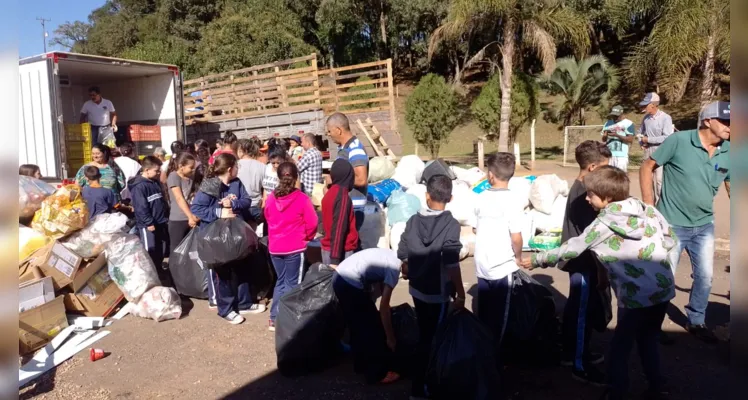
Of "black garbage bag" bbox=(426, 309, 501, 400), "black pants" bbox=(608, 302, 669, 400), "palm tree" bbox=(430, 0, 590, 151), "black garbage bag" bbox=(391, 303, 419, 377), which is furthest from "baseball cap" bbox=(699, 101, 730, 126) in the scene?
"palm tree" bbox=(430, 0, 590, 151)

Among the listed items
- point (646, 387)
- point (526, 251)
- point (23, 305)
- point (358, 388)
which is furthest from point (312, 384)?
point (526, 251)

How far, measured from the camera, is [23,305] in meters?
4.30

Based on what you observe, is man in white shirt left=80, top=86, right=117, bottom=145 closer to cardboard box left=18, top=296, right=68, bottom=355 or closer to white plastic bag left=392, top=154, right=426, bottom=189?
white plastic bag left=392, top=154, right=426, bottom=189

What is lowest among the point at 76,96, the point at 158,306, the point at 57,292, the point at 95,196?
the point at 158,306

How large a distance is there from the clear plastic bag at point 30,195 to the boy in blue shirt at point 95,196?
13.8 inches

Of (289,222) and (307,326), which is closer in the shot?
(307,326)

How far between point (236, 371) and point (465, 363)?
195 centimetres

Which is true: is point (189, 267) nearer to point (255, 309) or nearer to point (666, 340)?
point (255, 309)

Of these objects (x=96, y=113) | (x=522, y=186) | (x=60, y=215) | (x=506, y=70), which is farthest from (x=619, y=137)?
(x=96, y=113)

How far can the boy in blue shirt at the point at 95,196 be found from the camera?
217 inches

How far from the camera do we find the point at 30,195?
5.19 metres

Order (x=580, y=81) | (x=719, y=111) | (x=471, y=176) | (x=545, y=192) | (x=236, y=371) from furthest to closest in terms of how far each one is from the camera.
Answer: (x=580, y=81), (x=471, y=176), (x=545, y=192), (x=236, y=371), (x=719, y=111)

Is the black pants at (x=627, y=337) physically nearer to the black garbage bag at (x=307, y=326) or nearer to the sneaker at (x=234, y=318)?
the black garbage bag at (x=307, y=326)

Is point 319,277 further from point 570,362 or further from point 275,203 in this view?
point 570,362
